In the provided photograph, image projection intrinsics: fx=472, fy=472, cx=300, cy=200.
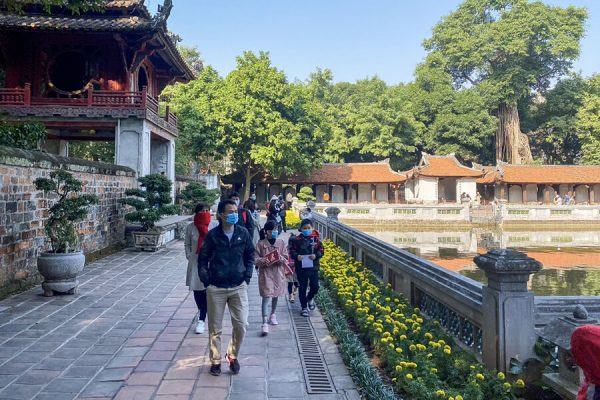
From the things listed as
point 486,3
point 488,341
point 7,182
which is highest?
point 486,3

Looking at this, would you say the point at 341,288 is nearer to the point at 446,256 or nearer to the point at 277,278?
the point at 277,278

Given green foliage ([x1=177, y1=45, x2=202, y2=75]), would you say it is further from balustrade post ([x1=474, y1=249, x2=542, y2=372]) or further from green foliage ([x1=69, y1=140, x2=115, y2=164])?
balustrade post ([x1=474, y1=249, x2=542, y2=372])

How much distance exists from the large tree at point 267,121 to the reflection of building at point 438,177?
9.53 metres

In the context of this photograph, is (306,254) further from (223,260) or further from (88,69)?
(88,69)

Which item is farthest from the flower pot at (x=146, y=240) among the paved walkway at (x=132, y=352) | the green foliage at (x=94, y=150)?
the green foliage at (x=94, y=150)

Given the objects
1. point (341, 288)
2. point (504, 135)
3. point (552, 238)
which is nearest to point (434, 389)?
point (341, 288)

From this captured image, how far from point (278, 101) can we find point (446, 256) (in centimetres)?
1729

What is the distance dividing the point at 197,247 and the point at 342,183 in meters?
33.5

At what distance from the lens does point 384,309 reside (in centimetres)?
570

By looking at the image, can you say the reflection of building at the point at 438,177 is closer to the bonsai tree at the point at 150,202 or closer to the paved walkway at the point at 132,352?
the bonsai tree at the point at 150,202

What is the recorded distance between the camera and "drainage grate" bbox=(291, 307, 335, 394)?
164 inches

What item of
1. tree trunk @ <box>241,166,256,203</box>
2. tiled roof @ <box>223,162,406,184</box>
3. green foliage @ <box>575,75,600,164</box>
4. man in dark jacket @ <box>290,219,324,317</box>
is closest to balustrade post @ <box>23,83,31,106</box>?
man in dark jacket @ <box>290,219,324,317</box>

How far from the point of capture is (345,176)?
38.6 m

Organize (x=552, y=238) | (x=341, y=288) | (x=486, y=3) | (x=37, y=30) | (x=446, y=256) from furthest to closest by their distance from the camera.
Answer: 1. (x=486, y=3)
2. (x=552, y=238)
3. (x=446, y=256)
4. (x=37, y=30)
5. (x=341, y=288)
